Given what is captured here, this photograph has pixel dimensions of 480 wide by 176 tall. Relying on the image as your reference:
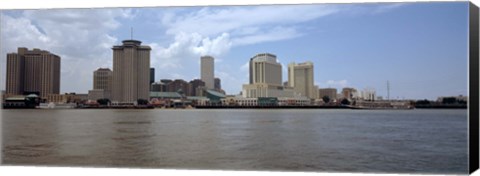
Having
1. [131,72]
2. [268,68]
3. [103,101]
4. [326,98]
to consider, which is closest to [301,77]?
[268,68]

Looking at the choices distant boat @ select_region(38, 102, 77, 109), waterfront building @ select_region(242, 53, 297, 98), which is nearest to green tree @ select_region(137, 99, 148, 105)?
distant boat @ select_region(38, 102, 77, 109)

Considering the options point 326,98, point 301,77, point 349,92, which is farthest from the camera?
point 326,98

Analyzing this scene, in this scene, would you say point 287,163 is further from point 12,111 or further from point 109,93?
point 12,111

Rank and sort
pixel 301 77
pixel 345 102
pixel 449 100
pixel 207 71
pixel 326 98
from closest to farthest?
pixel 449 100, pixel 301 77, pixel 207 71, pixel 326 98, pixel 345 102

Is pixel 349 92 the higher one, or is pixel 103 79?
pixel 103 79

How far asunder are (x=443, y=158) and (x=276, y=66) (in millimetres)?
2248

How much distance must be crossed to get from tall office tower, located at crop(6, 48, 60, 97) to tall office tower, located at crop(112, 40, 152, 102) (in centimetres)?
77

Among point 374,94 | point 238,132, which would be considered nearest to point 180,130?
point 238,132

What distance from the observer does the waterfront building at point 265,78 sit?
6879 millimetres

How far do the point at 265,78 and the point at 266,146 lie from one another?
93cm

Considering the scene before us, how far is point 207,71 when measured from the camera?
7.12 metres

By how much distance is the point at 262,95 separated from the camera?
7371mm

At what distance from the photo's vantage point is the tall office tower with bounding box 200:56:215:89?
7.01 metres

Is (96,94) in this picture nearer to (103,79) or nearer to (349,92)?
(103,79)
